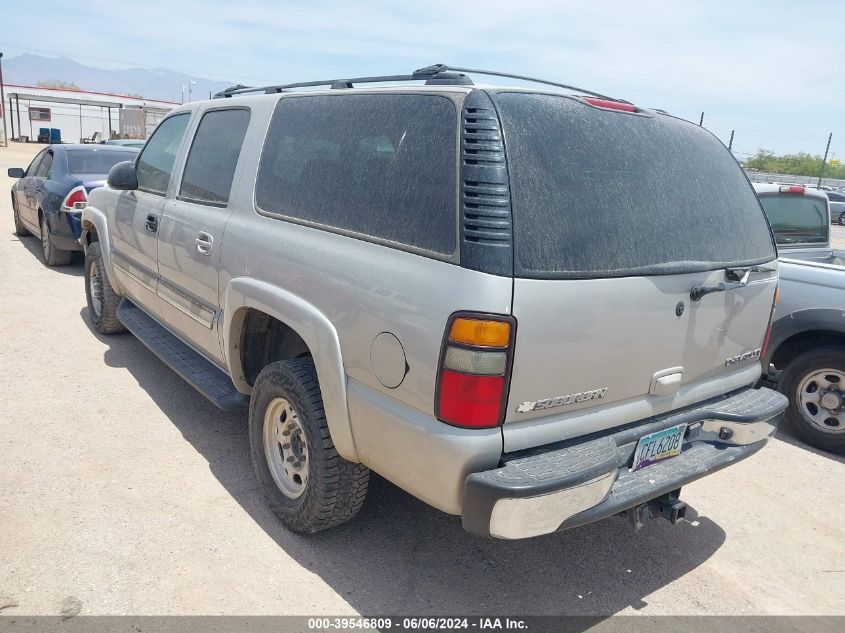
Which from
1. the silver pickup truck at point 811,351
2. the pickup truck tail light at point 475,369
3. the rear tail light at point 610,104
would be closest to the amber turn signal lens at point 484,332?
the pickup truck tail light at point 475,369

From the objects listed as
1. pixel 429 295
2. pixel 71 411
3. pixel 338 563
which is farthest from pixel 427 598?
pixel 71 411

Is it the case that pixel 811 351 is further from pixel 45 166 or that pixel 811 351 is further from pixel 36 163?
pixel 36 163

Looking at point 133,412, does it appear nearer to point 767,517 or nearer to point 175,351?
point 175,351

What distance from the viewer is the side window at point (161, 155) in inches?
175

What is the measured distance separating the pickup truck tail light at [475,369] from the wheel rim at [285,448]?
40.8 inches

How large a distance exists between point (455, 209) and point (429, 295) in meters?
0.31

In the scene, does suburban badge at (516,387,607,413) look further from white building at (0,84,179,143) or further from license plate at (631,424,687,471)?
white building at (0,84,179,143)

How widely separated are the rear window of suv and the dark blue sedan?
277 inches

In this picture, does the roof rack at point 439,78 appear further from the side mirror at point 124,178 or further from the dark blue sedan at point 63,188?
the dark blue sedan at point 63,188

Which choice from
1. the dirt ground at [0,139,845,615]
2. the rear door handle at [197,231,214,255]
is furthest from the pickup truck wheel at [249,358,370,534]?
the rear door handle at [197,231,214,255]

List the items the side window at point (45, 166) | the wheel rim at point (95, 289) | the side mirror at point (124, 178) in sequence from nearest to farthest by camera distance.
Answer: the side mirror at point (124, 178)
the wheel rim at point (95, 289)
the side window at point (45, 166)

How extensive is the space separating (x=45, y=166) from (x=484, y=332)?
8.89m

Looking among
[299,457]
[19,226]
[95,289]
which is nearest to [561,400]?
[299,457]

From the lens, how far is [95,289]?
592 cm
